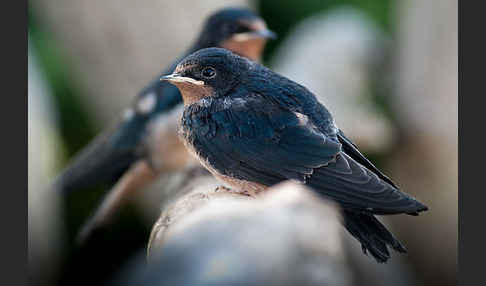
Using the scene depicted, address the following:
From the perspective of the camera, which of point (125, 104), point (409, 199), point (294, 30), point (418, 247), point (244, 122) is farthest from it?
point (294, 30)

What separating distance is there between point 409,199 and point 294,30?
22.7 ft

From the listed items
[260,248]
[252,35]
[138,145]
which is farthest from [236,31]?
[260,248]

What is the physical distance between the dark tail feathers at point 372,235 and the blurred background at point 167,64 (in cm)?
380

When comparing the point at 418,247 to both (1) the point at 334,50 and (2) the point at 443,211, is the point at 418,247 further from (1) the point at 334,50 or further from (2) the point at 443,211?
(1) the point at 334,50

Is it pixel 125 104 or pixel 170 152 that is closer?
pixel 170 152

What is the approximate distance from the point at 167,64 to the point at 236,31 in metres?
2.71

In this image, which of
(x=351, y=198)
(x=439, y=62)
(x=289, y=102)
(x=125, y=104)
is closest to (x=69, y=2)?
(x=125, y=104)

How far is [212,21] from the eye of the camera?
5301mm

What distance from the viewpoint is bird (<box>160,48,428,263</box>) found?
307cm

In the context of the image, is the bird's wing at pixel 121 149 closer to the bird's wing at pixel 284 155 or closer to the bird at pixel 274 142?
the bird at pixel 274 142

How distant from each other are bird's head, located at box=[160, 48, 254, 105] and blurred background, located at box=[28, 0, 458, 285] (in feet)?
10.8

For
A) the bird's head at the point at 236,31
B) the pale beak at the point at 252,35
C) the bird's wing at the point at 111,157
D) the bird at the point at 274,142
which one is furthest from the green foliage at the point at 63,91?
the bird at the point at 274,142

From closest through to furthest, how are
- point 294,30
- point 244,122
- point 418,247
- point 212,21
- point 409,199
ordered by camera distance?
1. point 409,199
2. point 244,122
3. point 212,21
4. point 418,247
5. point 294,30

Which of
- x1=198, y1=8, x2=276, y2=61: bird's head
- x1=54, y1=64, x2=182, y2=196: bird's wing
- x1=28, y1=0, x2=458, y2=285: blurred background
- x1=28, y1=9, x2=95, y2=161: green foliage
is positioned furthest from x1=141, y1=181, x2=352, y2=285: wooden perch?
x1=28, y1=9, x2=95, y2=161: green foliage
